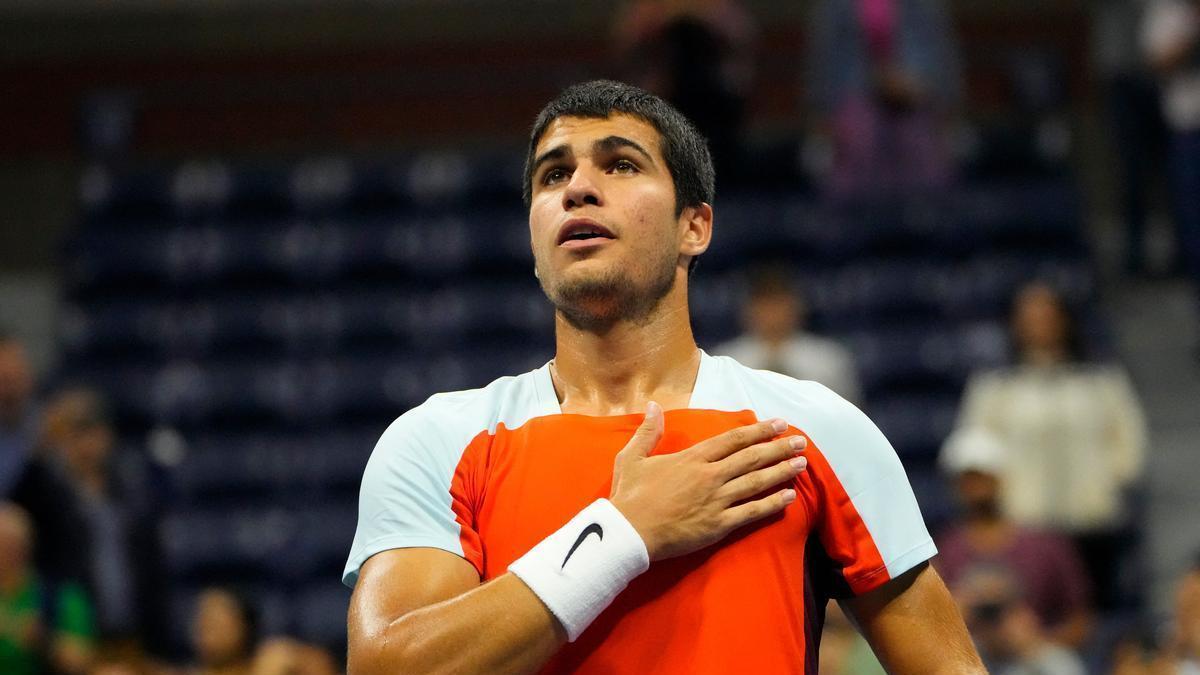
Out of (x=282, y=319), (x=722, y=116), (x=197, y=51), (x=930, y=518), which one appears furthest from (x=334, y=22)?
(x=930, y=518)

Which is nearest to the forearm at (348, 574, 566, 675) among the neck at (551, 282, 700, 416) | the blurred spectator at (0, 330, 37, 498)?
the neck at (551, 282, 700, 416)

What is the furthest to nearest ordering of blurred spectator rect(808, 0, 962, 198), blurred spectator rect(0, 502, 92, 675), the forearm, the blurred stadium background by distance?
the blurred stadium background < blurred spectator rect(808, 0, 962, 198) < blurred spectator rect(0, 502, 92, 675) < the forearm

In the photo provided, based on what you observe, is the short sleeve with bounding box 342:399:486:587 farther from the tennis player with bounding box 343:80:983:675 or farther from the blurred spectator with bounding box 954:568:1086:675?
the blurred spectator with bounding box 954:568:1086:675

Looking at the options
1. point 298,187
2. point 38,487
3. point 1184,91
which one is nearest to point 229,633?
point 38,487

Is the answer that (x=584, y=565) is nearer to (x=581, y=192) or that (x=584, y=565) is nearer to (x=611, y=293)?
(x=611, y=293)

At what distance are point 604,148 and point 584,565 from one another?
2.33 ft

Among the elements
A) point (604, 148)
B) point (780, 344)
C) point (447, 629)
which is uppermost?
point (604, 148)

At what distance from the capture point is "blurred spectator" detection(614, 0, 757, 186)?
818 centimetres

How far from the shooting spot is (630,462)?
2592mm

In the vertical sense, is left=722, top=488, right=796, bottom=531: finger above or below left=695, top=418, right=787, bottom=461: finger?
below

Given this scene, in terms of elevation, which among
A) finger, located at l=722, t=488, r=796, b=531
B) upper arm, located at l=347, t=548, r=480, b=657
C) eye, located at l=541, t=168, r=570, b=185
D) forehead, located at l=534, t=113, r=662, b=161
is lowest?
upper arm, located at l=347, t=548, r=480, b=657

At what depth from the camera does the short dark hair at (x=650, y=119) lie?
9.35 ft

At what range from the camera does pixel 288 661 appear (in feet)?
21.0

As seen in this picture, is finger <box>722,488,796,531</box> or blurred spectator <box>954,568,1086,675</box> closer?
finger <box>722,488,796,531</box>
